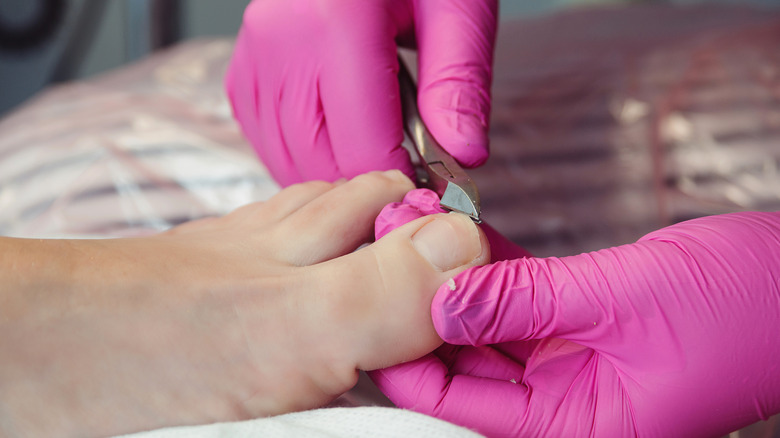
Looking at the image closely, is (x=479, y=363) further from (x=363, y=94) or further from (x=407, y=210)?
(x=363, y=94)

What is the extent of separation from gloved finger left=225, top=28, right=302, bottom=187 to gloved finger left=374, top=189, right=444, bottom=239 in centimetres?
29

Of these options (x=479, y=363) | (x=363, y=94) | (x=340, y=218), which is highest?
(x=363, y=94)

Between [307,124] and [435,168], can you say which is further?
[307,124]

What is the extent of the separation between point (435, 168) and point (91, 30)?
1.94 m

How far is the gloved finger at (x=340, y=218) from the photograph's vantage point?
2.02 ft

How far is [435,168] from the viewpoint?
0.62 meters

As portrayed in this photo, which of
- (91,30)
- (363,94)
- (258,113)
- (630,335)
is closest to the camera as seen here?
(630,335)

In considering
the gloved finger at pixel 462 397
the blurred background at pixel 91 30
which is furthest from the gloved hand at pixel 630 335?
the blurred background at pixel 91 30

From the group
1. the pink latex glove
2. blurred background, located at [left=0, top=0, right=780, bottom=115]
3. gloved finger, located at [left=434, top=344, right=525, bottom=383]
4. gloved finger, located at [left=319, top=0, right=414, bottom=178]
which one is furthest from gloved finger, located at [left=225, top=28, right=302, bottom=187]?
blurred background, located at [left=0, top=0, right=780, bottom=115]

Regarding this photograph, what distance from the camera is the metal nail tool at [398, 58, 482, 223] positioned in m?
0.54

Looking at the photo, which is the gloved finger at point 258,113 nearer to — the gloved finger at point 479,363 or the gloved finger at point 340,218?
the gloved finger at point 340,218

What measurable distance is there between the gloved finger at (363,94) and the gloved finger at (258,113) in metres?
Result: 0.14

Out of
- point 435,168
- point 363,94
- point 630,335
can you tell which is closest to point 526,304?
point 630,335

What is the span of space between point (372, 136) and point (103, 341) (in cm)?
37
